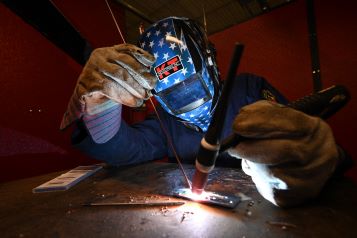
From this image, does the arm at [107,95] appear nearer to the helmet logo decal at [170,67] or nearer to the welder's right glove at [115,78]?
the welder's right glove at [115,78]

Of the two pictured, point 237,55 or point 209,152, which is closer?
point 237,55

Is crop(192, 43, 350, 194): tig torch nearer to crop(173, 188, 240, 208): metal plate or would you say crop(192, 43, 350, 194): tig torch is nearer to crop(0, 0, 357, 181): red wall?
crop(173, 188, 240, 208): metal plate

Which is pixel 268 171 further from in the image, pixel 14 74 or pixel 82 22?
pixel 82 22

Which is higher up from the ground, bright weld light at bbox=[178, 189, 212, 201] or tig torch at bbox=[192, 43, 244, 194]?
tig torch at bbox=[192, 43, 244, 194]

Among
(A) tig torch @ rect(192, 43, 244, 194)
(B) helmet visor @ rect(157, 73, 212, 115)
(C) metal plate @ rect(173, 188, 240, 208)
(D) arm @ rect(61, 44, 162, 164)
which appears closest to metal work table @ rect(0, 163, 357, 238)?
(C) metal plate @ rect(173, 188, 240, 208)

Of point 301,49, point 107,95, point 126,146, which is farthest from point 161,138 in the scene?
point 301,49

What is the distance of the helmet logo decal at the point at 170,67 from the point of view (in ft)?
3.83

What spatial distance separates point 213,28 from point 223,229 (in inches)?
185

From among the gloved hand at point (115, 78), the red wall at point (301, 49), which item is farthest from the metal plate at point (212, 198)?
the red wall at point (301, 49)

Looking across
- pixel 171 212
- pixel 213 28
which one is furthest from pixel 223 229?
pixel 213 28

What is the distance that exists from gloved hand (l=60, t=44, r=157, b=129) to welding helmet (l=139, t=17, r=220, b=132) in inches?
8.8

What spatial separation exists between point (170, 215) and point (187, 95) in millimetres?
776

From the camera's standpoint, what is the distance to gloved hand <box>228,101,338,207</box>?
1.83 ft

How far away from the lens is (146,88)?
39.6 inches
